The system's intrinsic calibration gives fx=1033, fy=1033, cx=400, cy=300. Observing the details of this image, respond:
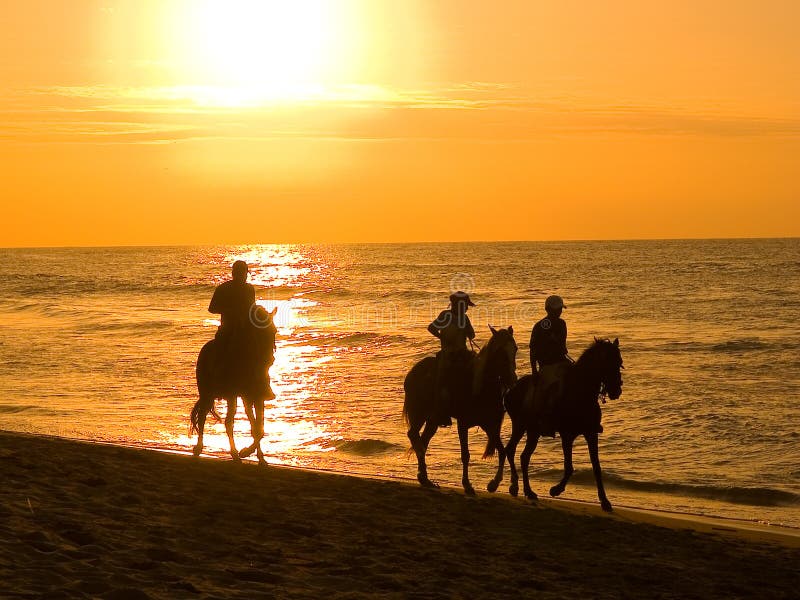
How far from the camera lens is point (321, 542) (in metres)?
9.65

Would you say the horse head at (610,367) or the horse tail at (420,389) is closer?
the horse head at (610,367)

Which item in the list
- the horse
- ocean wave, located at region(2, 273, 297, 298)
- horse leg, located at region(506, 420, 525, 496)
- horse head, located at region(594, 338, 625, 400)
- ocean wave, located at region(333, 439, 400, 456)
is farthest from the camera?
ocean wave, located at region(2, 273, 297, 298)

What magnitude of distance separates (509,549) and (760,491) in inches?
264

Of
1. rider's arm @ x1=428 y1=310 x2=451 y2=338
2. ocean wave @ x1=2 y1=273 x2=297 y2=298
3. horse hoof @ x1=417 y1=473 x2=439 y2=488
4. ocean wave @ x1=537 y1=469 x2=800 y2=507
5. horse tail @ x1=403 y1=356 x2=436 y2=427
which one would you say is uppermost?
ocean wave @ x1=2 y1=273 x2=297 y2=298

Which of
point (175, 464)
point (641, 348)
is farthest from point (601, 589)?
point (641, 348)

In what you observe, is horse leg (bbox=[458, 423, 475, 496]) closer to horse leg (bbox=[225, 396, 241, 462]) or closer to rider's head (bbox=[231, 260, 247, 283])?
horse leg (bbox=[225, 396, 241, 462])

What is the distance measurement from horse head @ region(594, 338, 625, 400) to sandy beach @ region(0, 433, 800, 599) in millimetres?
1528

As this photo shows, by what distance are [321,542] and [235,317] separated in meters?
5.18

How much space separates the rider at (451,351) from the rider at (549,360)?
0.86m

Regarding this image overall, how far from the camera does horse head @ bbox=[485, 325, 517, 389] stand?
12406 mm

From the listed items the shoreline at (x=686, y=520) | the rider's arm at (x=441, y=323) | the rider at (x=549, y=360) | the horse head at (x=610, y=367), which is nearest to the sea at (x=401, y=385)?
the shoreline at (x=686, y=520)

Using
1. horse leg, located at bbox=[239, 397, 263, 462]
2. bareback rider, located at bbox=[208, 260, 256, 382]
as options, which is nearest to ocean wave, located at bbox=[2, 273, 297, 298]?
horse leg, located at bbox=[239, 397, 263, 462]

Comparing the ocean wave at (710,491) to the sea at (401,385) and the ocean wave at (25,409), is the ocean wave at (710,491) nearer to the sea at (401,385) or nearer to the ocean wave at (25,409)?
the sea at (401,385)

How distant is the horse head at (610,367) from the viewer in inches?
483
